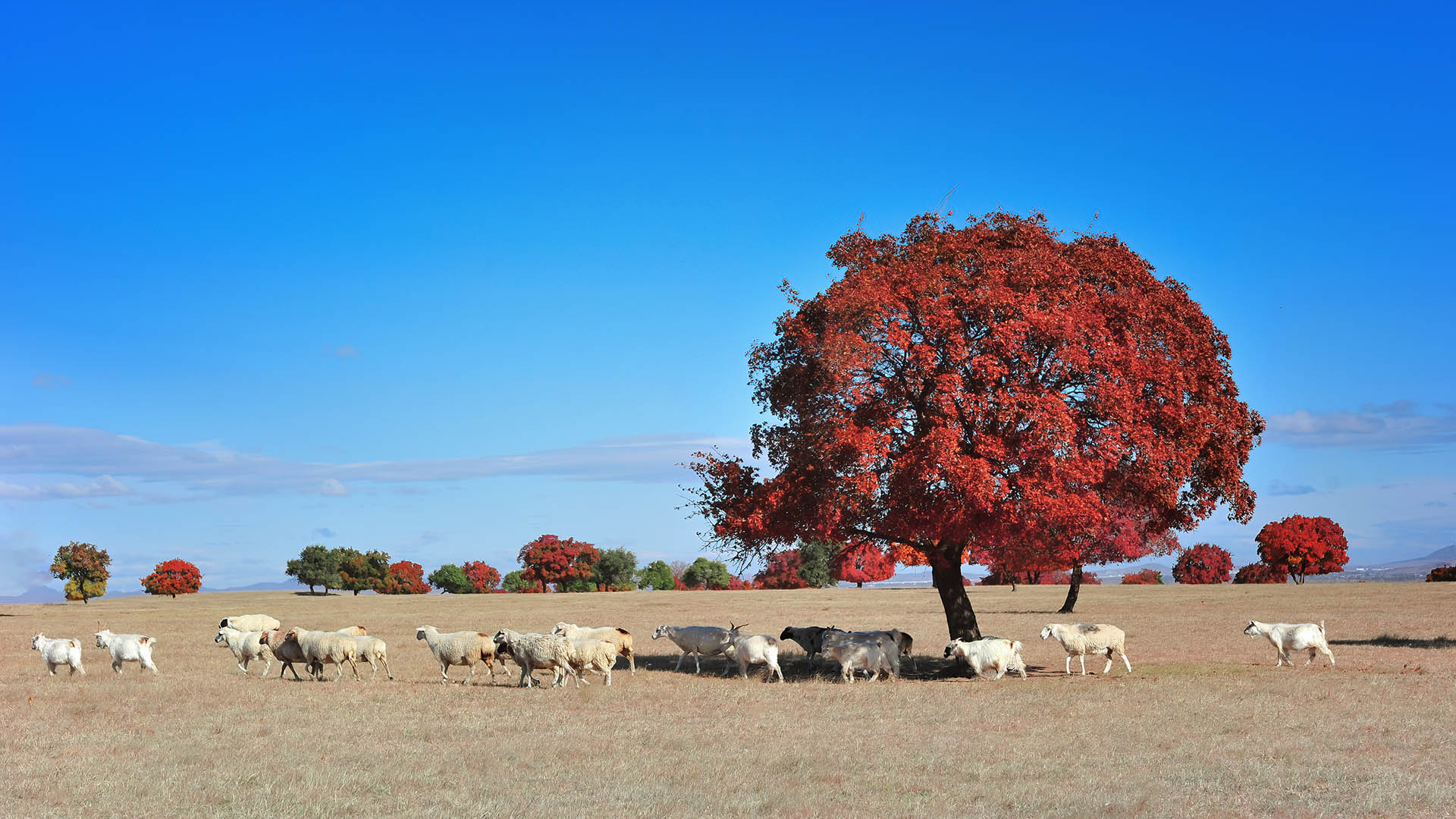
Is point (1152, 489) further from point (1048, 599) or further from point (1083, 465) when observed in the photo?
point (1048, 599)

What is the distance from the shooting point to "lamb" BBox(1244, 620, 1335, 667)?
81.3ft

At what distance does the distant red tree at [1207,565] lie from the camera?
367 feet

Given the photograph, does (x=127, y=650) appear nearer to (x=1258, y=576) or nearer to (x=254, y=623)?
(x=254, y=623)

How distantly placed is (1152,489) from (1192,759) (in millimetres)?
10436

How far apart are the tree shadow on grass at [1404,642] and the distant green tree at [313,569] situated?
8920 centimetres

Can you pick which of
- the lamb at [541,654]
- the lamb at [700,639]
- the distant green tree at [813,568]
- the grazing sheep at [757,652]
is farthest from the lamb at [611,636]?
the distant green tree at [813,568]

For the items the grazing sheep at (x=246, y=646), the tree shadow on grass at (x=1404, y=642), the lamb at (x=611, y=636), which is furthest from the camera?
the tree shadow on grass at (x=1404, y=642)

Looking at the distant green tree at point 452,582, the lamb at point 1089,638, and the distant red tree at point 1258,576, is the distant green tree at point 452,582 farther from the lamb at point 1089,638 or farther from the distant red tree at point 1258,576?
the lamb at point 1089,638

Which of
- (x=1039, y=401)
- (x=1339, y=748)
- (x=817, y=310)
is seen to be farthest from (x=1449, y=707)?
(x=817, y=310)

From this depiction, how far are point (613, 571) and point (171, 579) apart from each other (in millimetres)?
40732

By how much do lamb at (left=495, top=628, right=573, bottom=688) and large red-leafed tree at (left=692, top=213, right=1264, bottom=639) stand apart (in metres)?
5.06

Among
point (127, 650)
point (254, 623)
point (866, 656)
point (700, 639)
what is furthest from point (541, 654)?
point (254, 623)

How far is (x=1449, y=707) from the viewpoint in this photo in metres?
18.0

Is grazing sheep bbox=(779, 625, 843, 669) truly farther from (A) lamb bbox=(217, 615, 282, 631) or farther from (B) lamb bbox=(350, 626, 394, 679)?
(A) lamb bbox=(217, 615, 282, 631)
